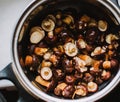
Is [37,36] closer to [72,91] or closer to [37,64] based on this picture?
[37,64]

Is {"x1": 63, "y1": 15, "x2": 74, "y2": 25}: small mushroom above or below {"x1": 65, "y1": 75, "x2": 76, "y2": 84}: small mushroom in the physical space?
above

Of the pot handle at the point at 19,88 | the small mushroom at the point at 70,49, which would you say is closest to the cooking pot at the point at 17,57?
the pot handle at the point at 19,88

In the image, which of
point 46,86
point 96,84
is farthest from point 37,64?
point 96,84

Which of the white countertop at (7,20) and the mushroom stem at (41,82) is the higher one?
the white countertop at (7,20)

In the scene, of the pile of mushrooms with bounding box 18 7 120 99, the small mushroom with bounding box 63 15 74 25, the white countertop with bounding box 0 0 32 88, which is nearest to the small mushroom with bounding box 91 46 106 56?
the pile of mushrooms with bounding box 18 7 120 99

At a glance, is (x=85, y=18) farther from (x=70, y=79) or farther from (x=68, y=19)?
(x=70, y=79)

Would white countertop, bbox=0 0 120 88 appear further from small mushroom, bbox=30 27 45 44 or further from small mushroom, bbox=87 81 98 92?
small mushroom, bbox=87 81 98 92

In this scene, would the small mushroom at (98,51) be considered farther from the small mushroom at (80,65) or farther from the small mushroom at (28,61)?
the small mushroom at (28,61)
